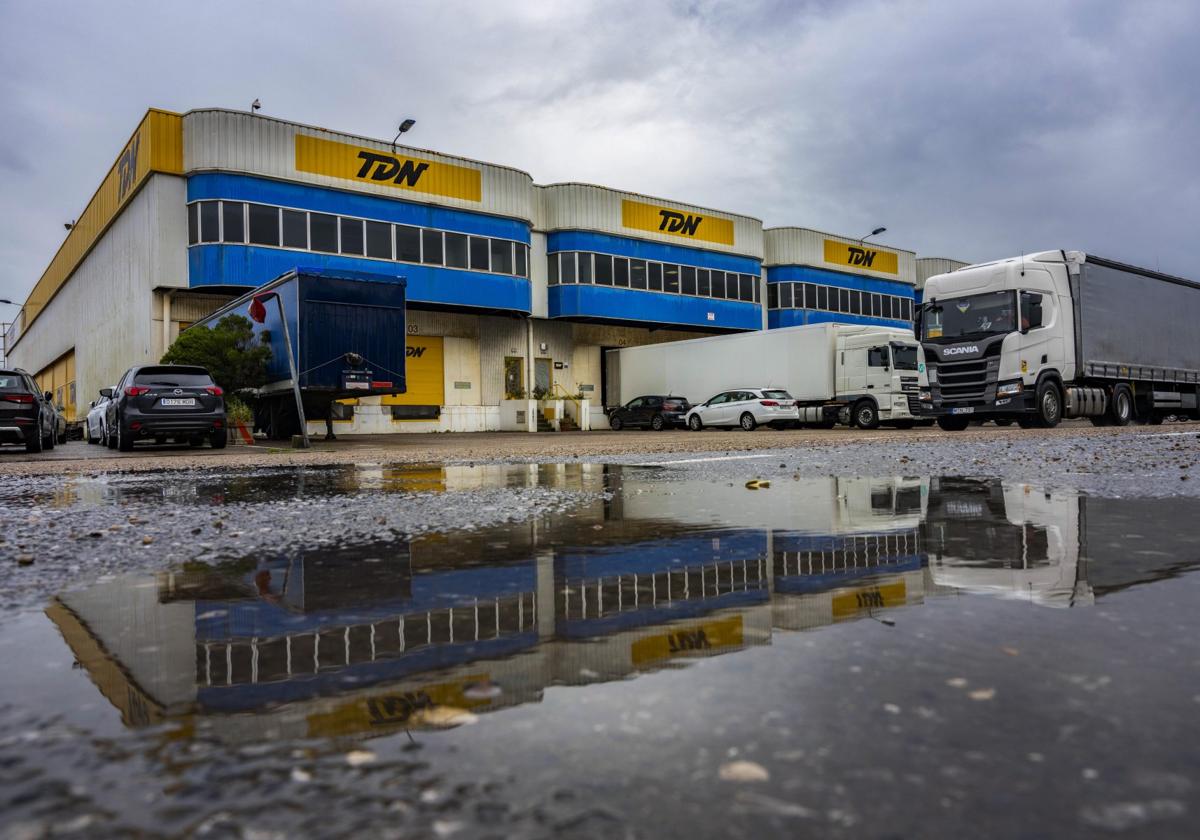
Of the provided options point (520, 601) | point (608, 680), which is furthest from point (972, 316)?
point (608, 680)

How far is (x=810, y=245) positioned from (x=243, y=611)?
44938 millimetres

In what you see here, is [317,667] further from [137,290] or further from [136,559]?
[137,290]

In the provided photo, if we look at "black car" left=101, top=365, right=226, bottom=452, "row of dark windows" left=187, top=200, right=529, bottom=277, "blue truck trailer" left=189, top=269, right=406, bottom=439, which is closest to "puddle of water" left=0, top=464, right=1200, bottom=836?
"black car" left=101, top=365, right=226, bottom=452

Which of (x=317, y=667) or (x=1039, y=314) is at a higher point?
(x=1039, y=314)

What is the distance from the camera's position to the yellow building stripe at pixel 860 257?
46125 millimetres

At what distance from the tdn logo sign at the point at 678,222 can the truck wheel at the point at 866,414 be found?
48.5 feet

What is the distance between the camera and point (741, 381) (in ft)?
104

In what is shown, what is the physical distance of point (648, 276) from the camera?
37844 millimetres

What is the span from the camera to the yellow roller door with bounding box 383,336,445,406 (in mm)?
33188

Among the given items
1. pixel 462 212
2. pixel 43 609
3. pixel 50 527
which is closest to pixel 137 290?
pixel 462 212

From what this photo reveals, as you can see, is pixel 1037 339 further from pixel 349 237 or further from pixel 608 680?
pixel 349 237

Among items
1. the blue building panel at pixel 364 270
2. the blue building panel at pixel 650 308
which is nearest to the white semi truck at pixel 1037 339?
the blue building panel at pixel 364 270

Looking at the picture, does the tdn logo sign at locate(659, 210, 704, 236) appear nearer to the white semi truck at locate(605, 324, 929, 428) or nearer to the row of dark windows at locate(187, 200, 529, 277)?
the white semi truck at locate(605, 324, 929, 428)

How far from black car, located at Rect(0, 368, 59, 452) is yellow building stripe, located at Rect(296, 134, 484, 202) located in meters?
14.1
